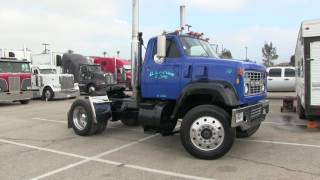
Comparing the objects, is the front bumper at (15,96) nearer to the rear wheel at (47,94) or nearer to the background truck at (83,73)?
the rear wheel at (47,94)

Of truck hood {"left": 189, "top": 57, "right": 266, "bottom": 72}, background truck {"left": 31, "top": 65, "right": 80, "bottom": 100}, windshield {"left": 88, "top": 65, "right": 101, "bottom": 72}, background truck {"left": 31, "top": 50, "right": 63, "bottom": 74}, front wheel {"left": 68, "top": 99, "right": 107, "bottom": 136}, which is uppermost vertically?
background truck {"left": 31, "top": 50, "right": 63, "bottom": 74}

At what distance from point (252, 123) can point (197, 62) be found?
1669 mm

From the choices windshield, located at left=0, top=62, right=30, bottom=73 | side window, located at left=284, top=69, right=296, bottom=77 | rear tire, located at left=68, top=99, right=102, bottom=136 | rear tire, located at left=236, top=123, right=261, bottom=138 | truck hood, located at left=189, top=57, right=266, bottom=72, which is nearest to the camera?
truck hood, located at left=189, top=57, right=266, bottom=72

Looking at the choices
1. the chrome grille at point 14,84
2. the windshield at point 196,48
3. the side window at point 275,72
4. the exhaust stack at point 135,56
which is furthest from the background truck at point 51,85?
the windshield at point 196,48

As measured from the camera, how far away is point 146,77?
9.30 metres

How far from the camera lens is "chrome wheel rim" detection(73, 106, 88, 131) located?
10.7 metres

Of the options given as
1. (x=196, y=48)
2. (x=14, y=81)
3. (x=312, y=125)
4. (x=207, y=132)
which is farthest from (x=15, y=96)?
(x=207, y=132)

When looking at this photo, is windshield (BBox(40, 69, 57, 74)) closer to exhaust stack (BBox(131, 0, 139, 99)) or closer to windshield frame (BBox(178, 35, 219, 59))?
exhaust stack (BBox(131, 0, 139, 99))

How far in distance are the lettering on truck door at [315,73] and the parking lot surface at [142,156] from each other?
84 centimetres

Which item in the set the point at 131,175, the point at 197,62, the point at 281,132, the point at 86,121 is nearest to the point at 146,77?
the point at 197,62

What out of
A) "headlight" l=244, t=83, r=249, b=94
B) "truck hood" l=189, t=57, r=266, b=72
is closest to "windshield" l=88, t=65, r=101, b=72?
"truck hood" l=189, t=57, r=266, b=72

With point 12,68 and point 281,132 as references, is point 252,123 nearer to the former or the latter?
point 281,132

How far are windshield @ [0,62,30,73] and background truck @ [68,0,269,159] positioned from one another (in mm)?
11462

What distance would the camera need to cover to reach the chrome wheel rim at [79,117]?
10742mm
